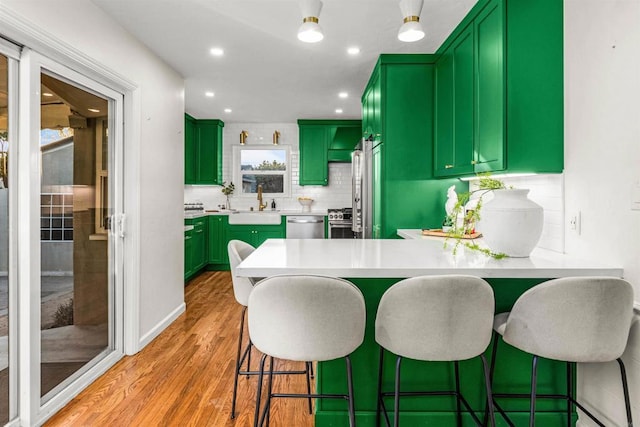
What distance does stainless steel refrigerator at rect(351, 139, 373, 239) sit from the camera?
3809 mm

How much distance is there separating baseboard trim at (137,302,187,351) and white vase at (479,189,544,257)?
2.60 meters

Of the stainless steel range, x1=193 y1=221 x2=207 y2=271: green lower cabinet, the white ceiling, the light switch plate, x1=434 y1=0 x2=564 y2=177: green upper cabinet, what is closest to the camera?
the light switch plate

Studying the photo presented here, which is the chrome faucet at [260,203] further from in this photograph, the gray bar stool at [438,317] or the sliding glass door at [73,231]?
the gray bar stool at [438,317]

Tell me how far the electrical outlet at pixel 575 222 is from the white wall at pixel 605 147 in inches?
1.0

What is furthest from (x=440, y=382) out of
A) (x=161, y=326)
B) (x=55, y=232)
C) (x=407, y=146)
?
(x=161, y=326)

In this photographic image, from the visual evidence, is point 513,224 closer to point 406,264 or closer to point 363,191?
point 406,264

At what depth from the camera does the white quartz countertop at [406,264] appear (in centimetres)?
156

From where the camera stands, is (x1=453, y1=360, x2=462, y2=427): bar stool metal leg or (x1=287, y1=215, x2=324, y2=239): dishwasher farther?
(x1=287, y1=215, x2=324, y2=239): dishwasher

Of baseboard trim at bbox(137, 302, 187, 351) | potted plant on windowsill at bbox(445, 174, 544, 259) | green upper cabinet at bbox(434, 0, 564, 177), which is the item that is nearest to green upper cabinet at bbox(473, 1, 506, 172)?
green upper cabinet at bbox(434, 0, 564, 177)

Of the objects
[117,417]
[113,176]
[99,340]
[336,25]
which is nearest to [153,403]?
[117,417]

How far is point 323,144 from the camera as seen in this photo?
6184mm

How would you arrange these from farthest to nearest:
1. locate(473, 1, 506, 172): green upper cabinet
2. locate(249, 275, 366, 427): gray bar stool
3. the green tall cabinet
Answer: the green tall cabinet, locate(473, 1, 506, 172): green upper cabinet, locate(249, 275, 366, 427): gray bar stool

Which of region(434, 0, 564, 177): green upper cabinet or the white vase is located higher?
region(434, 0, 564, 177): green upper cabinet

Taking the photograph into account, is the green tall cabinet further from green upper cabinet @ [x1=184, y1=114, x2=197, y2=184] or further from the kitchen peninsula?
green upper cabinet @ [x1=184, y1=114, x2=197, y2=184]
